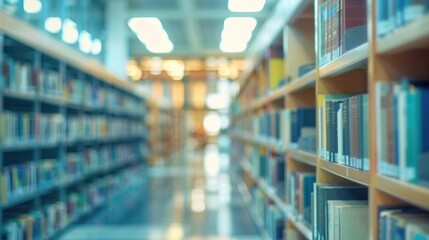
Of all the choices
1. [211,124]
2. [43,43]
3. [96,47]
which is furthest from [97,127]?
[211,124]

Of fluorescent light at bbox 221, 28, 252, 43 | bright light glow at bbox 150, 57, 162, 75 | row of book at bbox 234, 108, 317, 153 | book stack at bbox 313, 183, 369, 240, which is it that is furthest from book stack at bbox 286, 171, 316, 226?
bright light glow at bbox 150, 57, 162, 75

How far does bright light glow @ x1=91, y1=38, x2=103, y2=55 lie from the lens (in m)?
8.95

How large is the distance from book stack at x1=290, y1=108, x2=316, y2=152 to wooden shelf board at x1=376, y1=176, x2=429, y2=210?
135 centimetres

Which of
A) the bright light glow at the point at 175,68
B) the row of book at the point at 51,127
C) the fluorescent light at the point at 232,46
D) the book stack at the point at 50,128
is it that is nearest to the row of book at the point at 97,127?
the row of book at the point at 51,127

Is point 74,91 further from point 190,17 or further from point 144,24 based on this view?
point 144,24

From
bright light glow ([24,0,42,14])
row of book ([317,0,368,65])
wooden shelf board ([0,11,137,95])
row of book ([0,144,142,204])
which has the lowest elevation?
row of book ([0,144,142,204])

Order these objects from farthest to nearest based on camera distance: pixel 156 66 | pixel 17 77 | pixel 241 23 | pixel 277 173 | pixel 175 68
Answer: pixel 175 68, pixel 156 66, pixel 241 23, pixel 17 77, pixel 277 173

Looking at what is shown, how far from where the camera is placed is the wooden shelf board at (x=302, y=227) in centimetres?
243

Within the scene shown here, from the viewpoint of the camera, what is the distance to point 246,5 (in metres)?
9.16

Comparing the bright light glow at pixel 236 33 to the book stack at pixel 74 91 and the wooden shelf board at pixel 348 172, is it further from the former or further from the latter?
the wooden shelf board at pixel 348 172

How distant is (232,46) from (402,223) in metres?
12.4

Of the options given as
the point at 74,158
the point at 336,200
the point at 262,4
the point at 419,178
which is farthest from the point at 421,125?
the point at 262,4

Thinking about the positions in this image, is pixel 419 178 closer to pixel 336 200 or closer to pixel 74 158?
pixel 336 200

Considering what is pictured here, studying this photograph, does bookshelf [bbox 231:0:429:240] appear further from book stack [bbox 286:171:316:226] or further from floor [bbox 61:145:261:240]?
floor [bbox 61:145:261:240]
